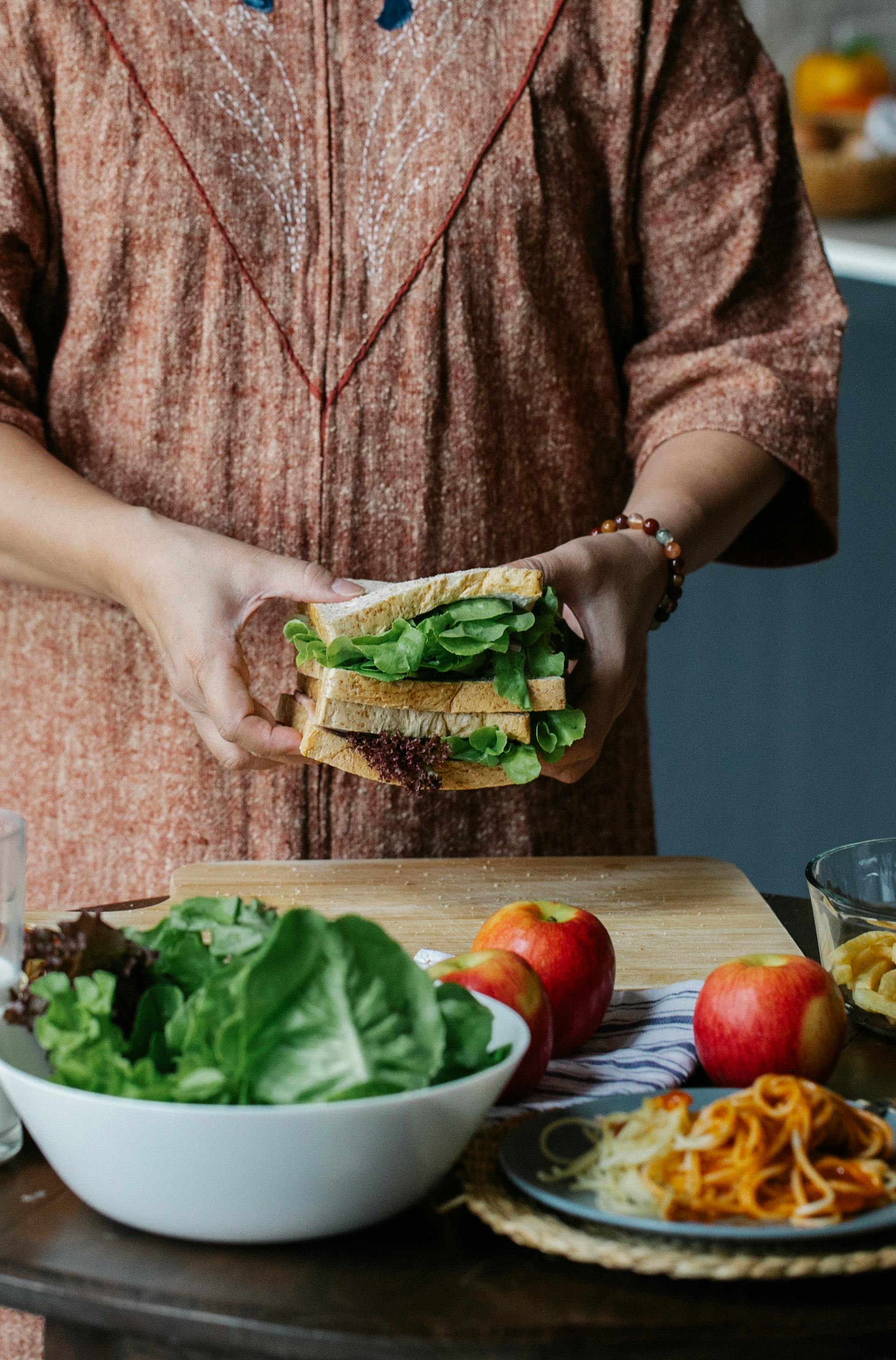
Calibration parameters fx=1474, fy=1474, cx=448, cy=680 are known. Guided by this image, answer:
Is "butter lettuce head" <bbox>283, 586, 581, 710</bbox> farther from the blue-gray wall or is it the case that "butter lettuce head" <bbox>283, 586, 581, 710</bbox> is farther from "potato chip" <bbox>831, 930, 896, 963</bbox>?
the blue-gray wall

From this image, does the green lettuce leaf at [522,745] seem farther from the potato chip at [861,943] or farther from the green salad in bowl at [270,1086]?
the green salad in bowl at [270,1086]

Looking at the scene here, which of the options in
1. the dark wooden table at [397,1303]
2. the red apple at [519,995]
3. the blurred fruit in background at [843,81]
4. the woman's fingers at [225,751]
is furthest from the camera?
the blurred fruit in background at [843,81]

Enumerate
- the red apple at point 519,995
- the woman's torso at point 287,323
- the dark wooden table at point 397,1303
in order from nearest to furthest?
the dark wooden table at point 397,1303, the red apple at point 519,995, the woman's torso at point 287,323

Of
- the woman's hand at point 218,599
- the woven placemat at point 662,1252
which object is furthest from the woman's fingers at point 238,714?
the woven placemat at point 662,1252

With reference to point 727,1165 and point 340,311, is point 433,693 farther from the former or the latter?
point 727,1165

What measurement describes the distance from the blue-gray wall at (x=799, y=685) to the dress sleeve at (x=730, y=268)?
5.75 feet

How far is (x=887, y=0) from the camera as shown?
13.9ft

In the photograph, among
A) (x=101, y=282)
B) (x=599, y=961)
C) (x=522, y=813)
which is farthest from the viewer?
(x=522, y=813)

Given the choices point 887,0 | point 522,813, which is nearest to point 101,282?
point 522,813

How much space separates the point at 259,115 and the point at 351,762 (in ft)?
2.31

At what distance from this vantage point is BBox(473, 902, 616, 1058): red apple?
40.4 inches

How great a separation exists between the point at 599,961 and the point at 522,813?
2.24 feet

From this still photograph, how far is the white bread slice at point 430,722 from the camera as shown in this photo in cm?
→ 147

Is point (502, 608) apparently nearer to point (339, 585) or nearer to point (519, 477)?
point (339, 585)
